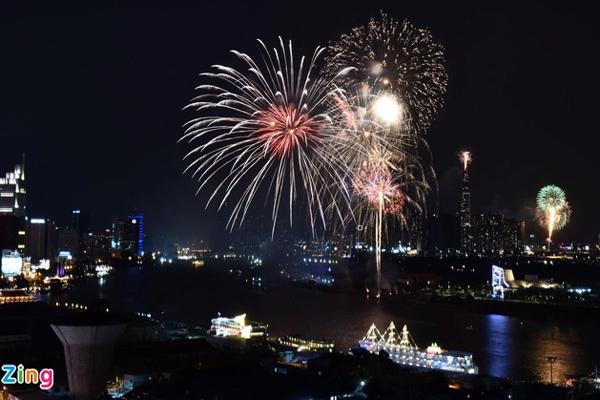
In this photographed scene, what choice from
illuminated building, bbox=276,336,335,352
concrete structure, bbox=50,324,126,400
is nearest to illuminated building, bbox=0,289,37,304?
illuminated building, bbox=276,336,335,352

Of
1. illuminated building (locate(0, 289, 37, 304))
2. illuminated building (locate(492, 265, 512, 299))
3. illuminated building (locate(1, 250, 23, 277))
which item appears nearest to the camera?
illuminated building (locate(0, 289, 37, 304))

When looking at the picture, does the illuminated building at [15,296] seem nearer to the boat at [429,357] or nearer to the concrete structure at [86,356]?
the boat at [429,357]

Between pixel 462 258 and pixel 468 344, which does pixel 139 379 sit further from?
pixel 462 258

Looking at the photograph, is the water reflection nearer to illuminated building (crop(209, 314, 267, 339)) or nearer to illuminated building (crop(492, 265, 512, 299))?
illuminated building (crop(209, 314, 267, 339))

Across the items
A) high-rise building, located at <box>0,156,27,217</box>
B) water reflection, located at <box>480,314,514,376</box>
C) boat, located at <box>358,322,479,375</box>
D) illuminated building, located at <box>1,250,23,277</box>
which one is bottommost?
water reflection, located at <box>480,314,514,376</box>

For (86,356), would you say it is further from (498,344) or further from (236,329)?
(498,344)

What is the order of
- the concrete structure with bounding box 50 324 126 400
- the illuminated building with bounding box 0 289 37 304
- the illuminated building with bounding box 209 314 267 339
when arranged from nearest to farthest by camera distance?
the concrete structure with bounding box 50 324 126 400 → the illuminated building with bounding box 209 314 267 339 → the illuminated building with bounding box 0 289 37 304

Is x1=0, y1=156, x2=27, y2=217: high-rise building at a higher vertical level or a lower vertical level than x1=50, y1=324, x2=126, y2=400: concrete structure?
higher
